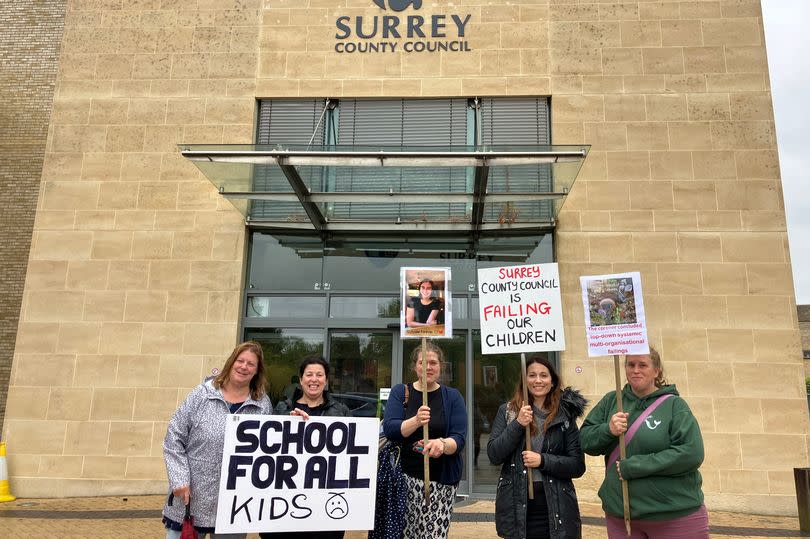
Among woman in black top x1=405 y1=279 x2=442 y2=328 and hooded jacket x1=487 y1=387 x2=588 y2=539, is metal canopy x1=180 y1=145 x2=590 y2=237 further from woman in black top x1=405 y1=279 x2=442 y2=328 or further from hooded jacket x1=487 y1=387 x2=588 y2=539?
hooded jacket x1=487 y1=387 x2=588 y2=539

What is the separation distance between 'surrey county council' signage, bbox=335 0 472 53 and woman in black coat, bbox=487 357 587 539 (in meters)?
7.99

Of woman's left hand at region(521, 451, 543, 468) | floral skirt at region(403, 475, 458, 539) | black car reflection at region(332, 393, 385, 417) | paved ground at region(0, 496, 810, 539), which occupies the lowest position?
paved ground at region(0, 496, 810, 539)

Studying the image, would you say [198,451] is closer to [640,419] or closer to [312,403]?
[312,403]

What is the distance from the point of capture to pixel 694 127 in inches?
392

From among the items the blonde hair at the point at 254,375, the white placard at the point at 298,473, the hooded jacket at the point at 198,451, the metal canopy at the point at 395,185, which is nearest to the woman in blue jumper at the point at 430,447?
the white placard at the point at 298,473

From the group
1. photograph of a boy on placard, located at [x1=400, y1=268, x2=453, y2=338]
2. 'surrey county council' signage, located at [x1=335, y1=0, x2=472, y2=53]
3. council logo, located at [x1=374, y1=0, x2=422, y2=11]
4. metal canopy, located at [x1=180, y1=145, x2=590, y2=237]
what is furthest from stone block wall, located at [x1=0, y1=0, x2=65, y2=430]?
photograph of a boy on placard, located at [x1=400, y1=268, x2=453, y2=338]

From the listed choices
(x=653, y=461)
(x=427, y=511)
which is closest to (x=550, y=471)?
(x=653, y=461)

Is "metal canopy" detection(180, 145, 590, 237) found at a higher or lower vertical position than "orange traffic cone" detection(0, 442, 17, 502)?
higher

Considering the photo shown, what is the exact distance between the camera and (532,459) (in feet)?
12.7

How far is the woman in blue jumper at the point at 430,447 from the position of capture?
4.16 m

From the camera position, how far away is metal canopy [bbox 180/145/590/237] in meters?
7.86

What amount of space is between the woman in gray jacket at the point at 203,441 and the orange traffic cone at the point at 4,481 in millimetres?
6923

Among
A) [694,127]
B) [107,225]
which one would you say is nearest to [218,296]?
[107,225]

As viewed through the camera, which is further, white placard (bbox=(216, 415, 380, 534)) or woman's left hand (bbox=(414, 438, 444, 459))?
woman's left hand (bbox=(414, 438, 444, 459))
